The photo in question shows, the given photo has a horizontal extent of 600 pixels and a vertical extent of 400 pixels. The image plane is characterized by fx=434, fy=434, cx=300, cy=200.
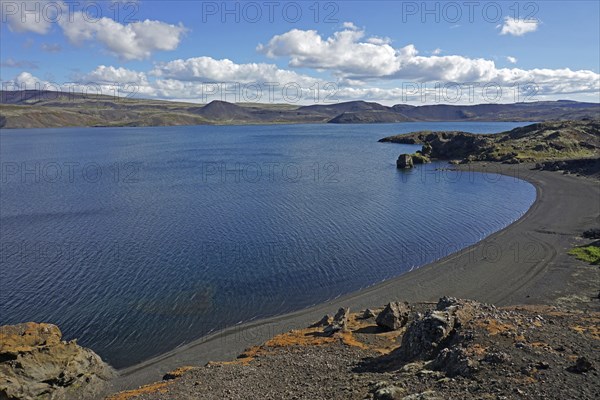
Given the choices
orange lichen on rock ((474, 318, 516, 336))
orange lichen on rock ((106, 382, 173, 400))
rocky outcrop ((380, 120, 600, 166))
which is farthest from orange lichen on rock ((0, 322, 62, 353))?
rocky outcrop ((380, 120, 600, 166))

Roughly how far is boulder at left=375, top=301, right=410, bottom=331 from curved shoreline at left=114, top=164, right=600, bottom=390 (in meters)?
6.43

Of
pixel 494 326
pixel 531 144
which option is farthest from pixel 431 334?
pixel 531 144

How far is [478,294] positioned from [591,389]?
784 inches

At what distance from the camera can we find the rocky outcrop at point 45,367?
2212 cm

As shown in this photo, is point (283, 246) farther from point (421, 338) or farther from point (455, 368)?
point (455, 368)

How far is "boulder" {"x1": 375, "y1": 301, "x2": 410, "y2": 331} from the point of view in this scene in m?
27.3

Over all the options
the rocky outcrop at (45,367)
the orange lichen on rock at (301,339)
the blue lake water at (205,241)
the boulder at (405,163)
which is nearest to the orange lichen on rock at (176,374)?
the rocky outcrop at (45,367)

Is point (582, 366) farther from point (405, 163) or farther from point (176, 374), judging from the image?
point (405, 163)


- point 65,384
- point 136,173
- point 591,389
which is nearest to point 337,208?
point 65,384

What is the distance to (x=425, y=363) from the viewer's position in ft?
63.2

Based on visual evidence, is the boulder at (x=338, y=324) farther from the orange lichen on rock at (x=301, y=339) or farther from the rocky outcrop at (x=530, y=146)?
the rocky outcrop at (x=530, y=146)

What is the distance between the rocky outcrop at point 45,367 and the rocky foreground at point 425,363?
11.8 ft

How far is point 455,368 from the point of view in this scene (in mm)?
17609

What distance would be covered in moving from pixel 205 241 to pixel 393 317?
94.6 feet
